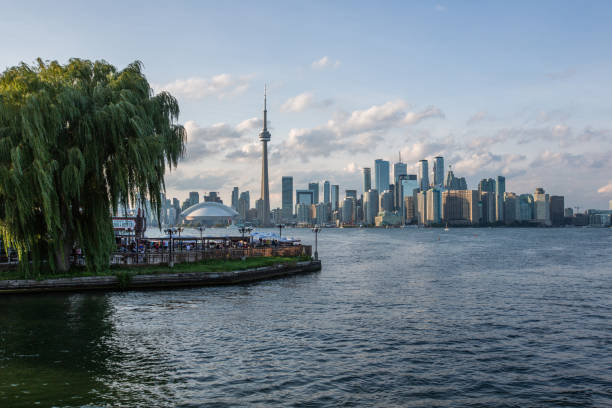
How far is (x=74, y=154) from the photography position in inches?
1218

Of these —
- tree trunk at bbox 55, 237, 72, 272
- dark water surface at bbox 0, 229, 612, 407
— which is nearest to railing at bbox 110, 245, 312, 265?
tree trunk at bbox 55, 237, 72, 272

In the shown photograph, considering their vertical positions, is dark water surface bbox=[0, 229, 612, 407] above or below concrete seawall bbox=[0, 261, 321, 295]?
below

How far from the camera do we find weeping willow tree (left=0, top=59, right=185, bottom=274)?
29.9 meters

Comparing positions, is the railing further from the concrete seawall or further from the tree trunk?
the concrete seawall

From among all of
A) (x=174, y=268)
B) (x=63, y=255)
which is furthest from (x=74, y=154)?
(x=174, y=268)

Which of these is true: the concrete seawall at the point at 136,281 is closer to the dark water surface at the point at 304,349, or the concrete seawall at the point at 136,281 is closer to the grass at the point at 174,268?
the grass at the point at 174,268

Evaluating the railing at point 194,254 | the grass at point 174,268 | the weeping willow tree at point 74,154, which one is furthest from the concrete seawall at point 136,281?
the railing at point 194,254

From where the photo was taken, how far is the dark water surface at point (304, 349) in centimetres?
1477

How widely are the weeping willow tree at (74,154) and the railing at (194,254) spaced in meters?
3.13

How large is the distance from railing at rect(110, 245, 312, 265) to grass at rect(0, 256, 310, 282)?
2.31ft

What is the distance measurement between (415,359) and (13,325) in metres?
19.0

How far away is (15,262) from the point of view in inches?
1404

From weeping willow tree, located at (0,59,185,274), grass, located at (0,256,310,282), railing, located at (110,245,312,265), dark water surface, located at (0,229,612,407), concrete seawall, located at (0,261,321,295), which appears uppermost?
weeping willow tree, located at (0,59,185,274)

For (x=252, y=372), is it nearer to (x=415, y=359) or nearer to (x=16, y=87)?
(x=415, y=359)
